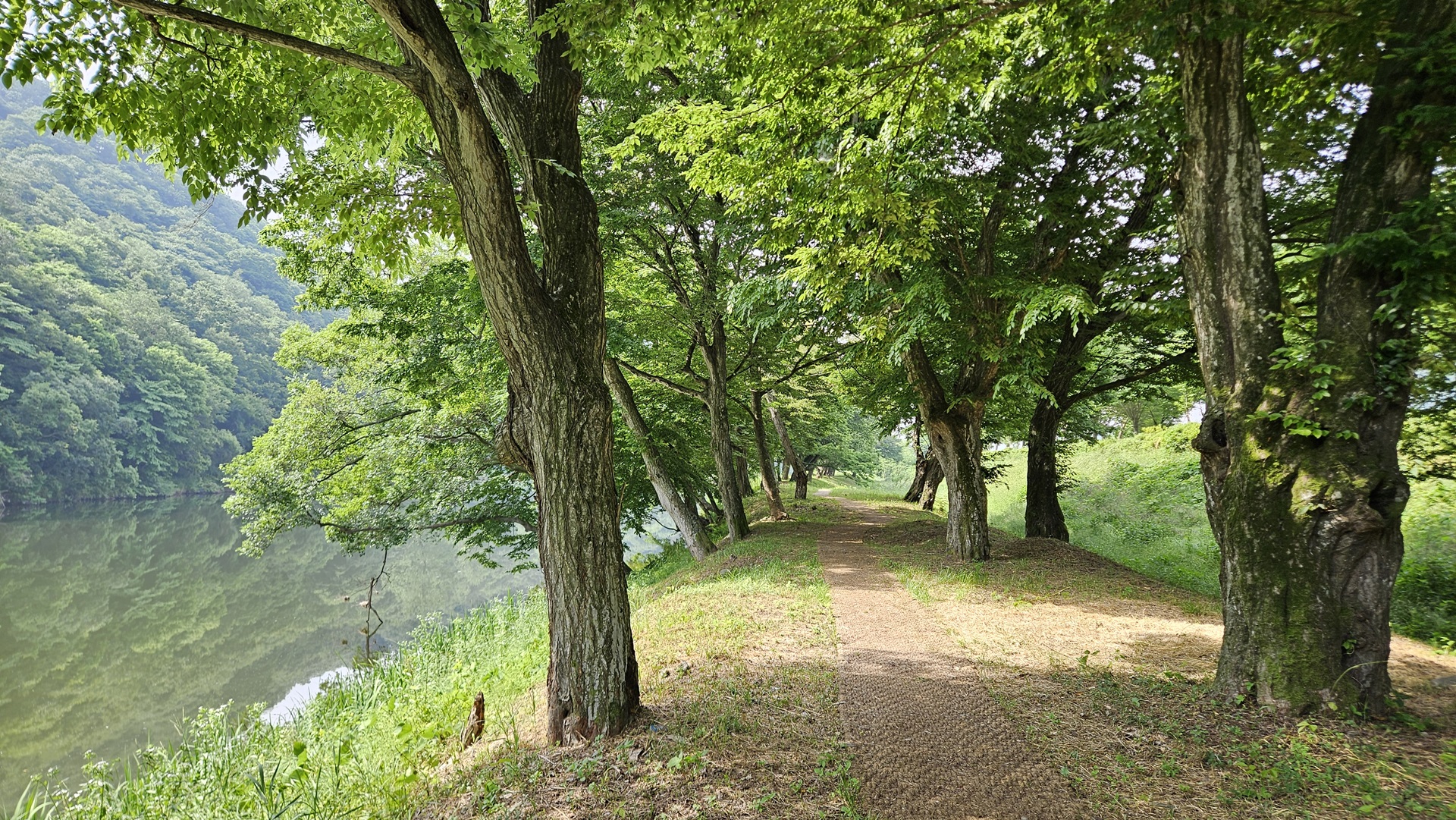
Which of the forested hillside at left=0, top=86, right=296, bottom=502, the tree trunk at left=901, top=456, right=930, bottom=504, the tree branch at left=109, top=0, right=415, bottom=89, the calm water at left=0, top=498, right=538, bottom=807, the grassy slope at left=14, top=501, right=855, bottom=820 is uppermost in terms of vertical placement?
the forested hillside at left=0, top=86, right=296, bottom=502

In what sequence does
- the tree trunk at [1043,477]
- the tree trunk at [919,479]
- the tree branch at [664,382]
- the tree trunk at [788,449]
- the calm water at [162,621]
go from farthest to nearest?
the tree trunk at [788,449]
the tree trunk at [919,479]
the tree branch at [664,382]
the tree trunk at [1043,477]
the calm water at [162,621]

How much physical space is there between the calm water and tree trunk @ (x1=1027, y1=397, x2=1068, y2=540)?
47.7ft

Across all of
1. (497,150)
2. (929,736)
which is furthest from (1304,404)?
(497,150)

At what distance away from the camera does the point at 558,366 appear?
4.03m

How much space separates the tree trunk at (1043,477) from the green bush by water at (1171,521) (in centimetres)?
157

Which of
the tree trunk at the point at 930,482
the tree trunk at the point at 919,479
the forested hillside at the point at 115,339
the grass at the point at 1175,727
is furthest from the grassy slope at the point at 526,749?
the forested hillside at the point at 115,339

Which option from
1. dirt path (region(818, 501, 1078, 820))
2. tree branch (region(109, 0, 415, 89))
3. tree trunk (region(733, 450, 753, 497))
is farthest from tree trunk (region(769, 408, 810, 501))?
tree branch (region(109, 0, 415, 89))

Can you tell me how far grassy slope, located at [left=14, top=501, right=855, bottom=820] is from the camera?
3.48 m

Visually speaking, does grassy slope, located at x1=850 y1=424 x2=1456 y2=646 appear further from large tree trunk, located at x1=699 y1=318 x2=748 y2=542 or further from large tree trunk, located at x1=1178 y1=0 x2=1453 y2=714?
large tree trunk, located at x1=699 y1=318 x2=748 y2=542

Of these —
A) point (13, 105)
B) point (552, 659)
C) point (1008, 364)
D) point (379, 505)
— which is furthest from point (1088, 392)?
point (13, 105)

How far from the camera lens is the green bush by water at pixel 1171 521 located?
6.90 meters

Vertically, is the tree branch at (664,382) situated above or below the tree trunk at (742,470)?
above

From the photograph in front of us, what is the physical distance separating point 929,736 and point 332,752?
15.4 feet

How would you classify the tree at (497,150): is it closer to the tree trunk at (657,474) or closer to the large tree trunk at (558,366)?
the large tree trunk at (558,366)
